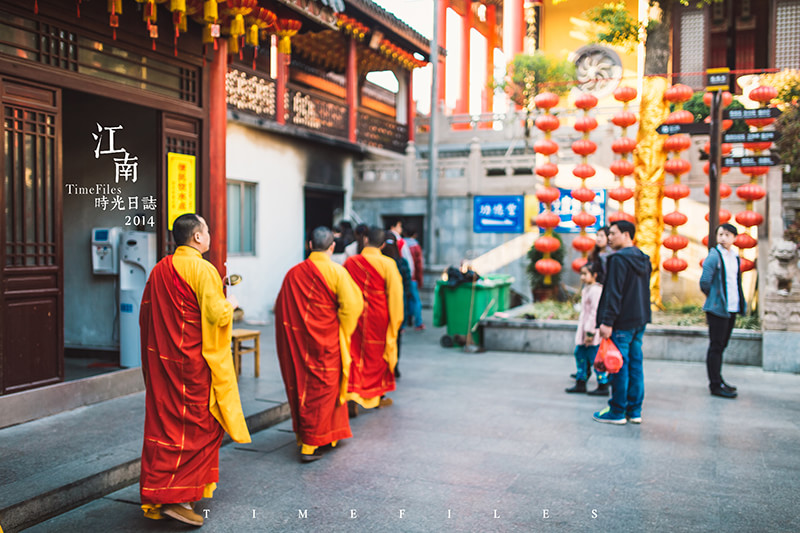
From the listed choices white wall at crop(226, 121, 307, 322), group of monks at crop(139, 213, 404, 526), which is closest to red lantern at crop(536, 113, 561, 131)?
white wall at crop(226, 121, 307, 322)

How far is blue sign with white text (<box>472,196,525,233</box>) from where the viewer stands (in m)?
14.6

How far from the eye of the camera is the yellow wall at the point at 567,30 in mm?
17812

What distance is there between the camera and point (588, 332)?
693 centimetres

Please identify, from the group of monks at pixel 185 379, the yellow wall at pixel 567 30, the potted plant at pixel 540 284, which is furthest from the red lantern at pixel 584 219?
the yellow wall at pixel 567 30

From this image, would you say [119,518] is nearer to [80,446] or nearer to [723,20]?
[80,446]

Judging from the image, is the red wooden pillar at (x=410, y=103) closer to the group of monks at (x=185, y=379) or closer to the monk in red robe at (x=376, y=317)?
the monk in red robe at (x=376, y=317)

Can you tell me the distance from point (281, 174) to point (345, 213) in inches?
111

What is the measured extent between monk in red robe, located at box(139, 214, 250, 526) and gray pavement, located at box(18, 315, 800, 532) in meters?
0.26

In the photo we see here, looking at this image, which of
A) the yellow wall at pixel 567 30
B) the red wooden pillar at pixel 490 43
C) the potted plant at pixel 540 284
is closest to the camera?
the potted plant at pixel 540 284

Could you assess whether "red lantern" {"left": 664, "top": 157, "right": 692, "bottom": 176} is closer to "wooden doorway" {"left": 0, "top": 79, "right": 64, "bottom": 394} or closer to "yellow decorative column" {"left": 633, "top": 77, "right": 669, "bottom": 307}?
"yellow decorative column" {"left": 633, "top": 77, "right": 669, "bottom": 307}

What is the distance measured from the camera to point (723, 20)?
16156mm

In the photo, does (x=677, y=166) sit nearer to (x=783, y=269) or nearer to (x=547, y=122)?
(x=547, y=122)

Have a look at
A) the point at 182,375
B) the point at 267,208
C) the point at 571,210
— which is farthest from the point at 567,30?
the point at 182,375

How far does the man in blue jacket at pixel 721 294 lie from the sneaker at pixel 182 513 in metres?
5.04
